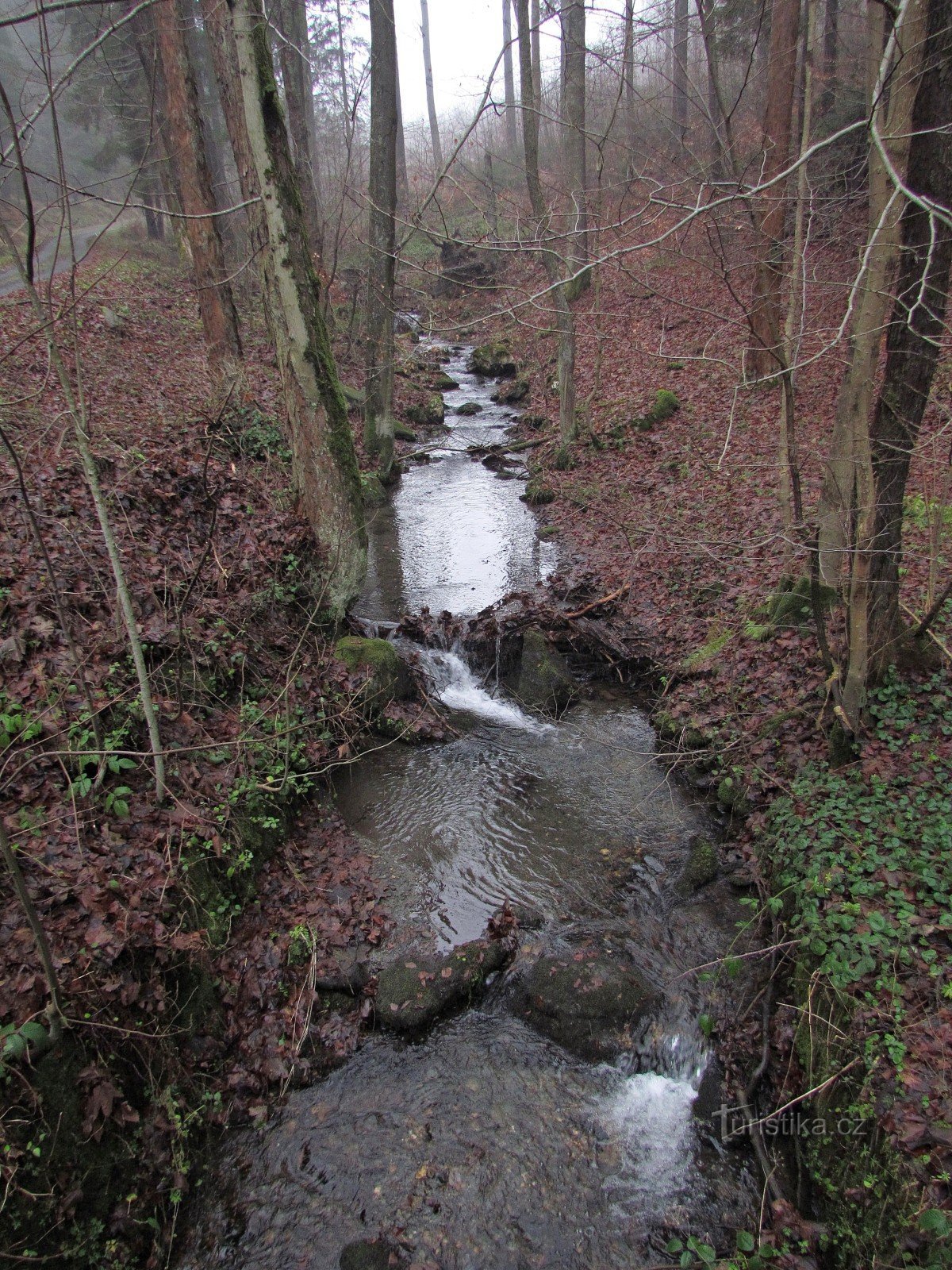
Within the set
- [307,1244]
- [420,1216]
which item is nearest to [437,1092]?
[420,1216]

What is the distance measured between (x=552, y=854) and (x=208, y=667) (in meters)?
3.56

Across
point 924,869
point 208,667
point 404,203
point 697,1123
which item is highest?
point 404,203

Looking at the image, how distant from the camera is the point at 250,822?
5.46 meters

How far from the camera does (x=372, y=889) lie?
574 cm

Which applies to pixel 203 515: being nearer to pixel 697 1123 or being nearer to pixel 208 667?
pixel 208 667

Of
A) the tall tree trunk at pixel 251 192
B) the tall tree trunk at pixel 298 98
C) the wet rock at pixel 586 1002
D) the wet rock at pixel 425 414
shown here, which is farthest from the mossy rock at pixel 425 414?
the wet rock at pixel 586 1002

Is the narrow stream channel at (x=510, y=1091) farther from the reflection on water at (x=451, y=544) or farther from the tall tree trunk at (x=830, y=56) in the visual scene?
the tall tree trunk at (x=830, y=56)

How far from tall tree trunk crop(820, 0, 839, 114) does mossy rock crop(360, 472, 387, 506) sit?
476 inches

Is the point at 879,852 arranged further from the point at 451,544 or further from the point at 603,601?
the point at 451,544

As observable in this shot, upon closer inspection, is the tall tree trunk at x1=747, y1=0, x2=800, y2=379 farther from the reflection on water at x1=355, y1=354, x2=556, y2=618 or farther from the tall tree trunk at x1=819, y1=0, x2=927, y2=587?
the tall tree trunk at x1=819, y1=0, x2=927, y2=587

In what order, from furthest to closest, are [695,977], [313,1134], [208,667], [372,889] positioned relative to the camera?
[208,667] < [372,889] < [695,977] < [313,1134]

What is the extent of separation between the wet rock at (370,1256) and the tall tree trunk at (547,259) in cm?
1096

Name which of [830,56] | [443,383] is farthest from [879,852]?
[830,56]

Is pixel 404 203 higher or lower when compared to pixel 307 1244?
higher
